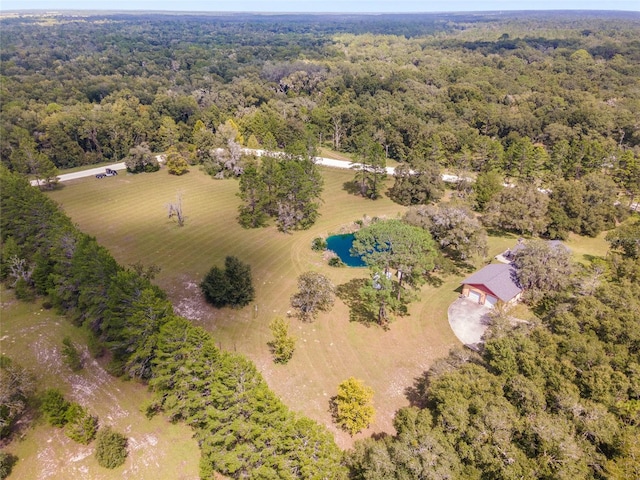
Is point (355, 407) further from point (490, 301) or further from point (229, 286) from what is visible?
point (490, 301)

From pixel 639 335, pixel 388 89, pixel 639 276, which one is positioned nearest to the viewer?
pixel 639 335

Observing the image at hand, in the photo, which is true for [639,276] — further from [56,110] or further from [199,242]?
[56,110]

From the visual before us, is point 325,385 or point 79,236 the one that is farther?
point 79,236

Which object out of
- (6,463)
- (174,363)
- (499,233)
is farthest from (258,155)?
(6,463)

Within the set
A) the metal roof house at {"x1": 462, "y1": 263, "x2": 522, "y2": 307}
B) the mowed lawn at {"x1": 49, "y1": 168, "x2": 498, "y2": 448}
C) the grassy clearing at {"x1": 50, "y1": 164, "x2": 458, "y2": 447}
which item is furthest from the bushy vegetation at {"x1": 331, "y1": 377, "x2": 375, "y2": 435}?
the metal roof house at {"x1": 462, "y1": 263, "x2": 522, "y2": 307}

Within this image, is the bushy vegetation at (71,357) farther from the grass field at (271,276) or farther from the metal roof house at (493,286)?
the metal roof house at (493,286)

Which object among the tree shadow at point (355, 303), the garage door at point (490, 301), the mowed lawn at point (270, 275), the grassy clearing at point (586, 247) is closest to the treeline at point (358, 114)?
the mowed lawn at point (270, 275)

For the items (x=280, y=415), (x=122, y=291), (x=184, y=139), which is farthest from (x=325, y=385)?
(x=184, y=139)

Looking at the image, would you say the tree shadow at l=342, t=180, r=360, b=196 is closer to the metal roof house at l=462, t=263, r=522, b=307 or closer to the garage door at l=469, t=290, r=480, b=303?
the metal roof house at l=462, t=263, r=522, b=307
